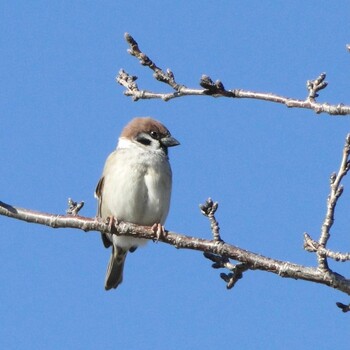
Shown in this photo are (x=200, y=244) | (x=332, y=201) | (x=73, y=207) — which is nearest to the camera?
(x=332, y=201)

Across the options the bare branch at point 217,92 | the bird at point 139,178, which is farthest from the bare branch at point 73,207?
the bird at point 139,178

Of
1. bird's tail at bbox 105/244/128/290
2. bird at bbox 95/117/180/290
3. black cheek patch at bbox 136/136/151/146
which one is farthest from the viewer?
bird's tail at bbox 105/244/128/290

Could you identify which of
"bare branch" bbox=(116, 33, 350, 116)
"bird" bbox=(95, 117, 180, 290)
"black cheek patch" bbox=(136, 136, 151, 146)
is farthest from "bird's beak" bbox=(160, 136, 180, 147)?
"bare branch" bbox=(116, 33, 350, 116)

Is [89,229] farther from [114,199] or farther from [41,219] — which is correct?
[114,199]

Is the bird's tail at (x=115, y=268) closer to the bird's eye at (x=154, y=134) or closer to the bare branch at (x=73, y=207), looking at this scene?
the bird's eye at (x=154, y=134)

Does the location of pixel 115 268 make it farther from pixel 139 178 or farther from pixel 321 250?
pixel 321 250

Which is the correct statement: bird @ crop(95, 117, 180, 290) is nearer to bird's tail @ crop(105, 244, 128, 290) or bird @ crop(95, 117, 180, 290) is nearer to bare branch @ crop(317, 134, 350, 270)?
bird's tail @ crop(105, 244, 128, 290)

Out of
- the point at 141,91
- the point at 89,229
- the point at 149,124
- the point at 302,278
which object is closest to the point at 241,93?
the point at 141,91

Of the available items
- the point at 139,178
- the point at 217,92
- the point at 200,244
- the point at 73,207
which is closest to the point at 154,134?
Answer: the point at 139,178
